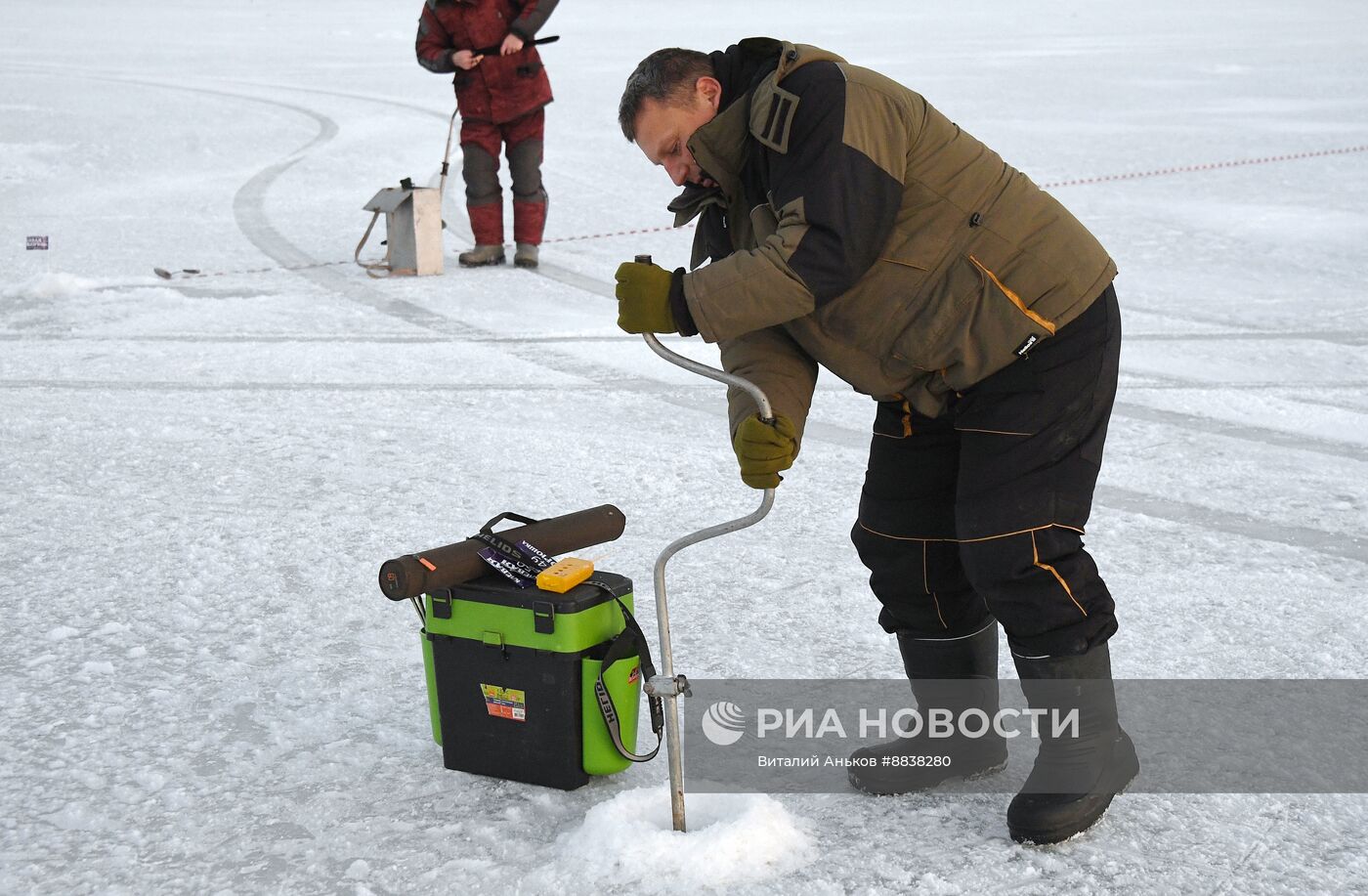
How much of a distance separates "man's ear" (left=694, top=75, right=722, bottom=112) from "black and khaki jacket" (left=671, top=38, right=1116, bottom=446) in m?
0.03

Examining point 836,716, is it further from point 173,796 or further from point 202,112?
point 202,112

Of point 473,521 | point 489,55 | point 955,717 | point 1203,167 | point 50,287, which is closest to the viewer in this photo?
point 955,717

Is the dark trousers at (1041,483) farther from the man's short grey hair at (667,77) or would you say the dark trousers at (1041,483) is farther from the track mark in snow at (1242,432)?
the track mark in snow at (1242,432)

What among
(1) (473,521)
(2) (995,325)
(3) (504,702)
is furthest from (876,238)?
(1) (473,521)

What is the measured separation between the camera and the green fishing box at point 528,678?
2602 mm

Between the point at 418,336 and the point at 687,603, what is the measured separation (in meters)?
3.34

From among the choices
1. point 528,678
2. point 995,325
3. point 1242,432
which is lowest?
point 1242,432

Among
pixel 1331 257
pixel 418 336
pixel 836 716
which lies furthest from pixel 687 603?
pixel 1331 257

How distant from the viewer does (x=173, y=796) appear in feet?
8.62

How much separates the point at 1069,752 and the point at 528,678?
0.99 metres

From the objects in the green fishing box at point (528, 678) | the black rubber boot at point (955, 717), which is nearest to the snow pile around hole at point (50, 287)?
the green fishing box at point (528, 678)

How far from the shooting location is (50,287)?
715 cm

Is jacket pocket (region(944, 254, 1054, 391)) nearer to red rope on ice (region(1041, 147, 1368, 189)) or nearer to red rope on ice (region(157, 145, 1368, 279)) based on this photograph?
red rope on ice (region(157, 145, 1368, 279))

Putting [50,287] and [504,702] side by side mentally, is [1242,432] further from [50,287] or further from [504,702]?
[50,287]
